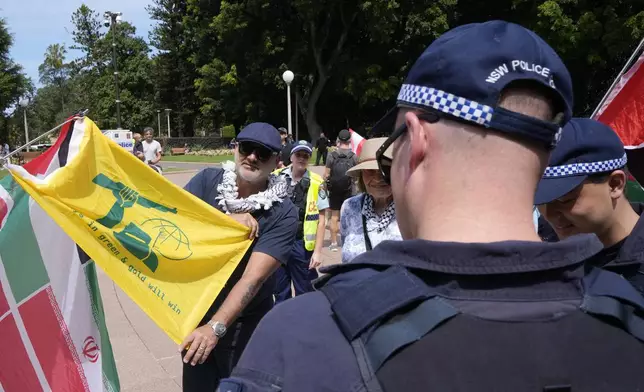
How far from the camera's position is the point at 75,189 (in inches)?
121

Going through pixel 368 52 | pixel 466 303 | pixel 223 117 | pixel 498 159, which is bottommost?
pixel 223 117

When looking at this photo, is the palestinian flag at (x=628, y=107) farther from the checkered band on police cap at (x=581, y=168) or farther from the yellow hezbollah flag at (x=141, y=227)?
the yellow hezbollah flag at (x=141, y=227)

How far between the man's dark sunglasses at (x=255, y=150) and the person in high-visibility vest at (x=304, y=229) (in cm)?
192

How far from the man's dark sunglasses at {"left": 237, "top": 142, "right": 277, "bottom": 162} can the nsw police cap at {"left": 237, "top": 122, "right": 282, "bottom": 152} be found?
2cm

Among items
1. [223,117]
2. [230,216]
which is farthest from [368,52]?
[230,216]

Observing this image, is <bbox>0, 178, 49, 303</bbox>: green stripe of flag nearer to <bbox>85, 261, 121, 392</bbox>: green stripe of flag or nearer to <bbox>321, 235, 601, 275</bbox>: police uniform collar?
<bbox>85, 261, 121, 392</bbox>: green stripe of flag

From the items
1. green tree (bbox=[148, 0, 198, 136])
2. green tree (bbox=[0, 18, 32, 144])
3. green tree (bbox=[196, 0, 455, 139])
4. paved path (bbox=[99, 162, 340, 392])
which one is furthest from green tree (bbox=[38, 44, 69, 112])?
paved path (bbox=[99, 162, 340, 392])

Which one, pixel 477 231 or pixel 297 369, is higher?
pixel 477 231

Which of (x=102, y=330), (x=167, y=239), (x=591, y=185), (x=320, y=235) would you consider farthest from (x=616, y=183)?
(x=320, y=235)

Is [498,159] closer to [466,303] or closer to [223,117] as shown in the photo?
[466,303]

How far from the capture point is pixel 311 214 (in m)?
5.96

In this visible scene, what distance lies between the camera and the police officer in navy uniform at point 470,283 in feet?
3.11

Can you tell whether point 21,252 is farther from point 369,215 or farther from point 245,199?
point 369,215

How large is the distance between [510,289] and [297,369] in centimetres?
39
